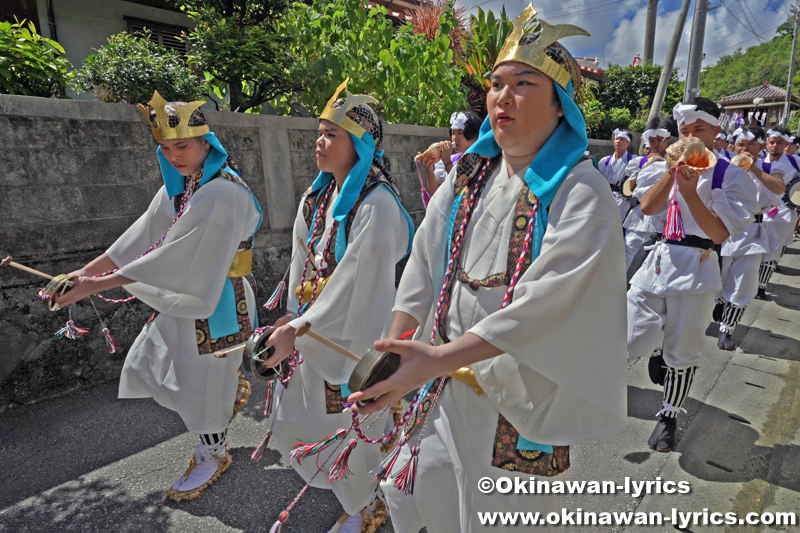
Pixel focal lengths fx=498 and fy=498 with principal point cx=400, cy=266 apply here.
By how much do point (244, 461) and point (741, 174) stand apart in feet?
11.8

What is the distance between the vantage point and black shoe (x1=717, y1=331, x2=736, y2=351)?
4.99 metres

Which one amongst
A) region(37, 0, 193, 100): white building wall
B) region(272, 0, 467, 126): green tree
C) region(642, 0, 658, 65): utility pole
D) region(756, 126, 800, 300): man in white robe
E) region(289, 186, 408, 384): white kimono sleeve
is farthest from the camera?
region(642, 0, 658, 65): utility pole

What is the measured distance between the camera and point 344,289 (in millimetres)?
2193

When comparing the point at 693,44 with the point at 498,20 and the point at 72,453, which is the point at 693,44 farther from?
the point at 72,453

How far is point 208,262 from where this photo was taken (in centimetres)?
265

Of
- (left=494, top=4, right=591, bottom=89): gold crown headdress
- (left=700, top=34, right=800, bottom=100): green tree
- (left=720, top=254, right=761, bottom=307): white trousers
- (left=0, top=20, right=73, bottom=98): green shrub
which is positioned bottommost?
(left=720, top=254, right=761, bottom=307): white trousers

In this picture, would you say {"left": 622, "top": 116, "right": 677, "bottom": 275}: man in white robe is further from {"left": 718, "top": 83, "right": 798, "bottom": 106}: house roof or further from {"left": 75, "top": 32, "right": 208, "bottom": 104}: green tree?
{"left": 718, "top": 83, "right": 798, "bottom": 106}: house roof

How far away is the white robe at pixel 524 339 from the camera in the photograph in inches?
53.7

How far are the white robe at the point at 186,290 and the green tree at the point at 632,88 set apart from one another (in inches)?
633

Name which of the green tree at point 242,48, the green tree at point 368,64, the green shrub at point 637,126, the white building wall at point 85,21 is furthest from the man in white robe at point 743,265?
the green shrub at point 637,126

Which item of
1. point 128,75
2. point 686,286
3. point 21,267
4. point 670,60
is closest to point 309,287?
point 21,267

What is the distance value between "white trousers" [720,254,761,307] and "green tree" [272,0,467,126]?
439 centimetres

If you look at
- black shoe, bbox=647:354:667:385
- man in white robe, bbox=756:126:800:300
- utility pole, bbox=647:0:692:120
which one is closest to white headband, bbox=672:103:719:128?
black shoe, bbox=647:354:667:385

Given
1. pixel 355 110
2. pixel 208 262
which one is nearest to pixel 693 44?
pixel 355 110
